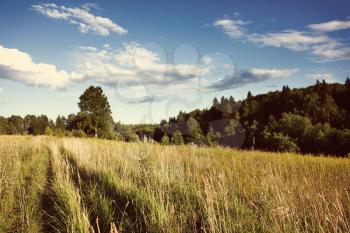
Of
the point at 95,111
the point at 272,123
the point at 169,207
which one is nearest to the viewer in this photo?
the point at 169,207

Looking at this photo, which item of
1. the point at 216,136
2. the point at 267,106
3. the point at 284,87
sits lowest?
the point at 216,136

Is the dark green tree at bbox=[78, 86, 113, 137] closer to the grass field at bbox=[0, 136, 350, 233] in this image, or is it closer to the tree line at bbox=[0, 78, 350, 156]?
the tree line at bbox=[0, 78, 350, 156]

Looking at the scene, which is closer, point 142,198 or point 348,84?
point 142,198

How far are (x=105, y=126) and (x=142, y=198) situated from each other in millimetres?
40705

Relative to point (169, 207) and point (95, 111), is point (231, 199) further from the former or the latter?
point (95, 111)

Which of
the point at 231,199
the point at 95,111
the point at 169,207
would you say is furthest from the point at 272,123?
the point at 169,207

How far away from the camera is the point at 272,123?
4769 cm

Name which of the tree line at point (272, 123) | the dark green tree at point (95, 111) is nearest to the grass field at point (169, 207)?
the tree line at point (272, 123)

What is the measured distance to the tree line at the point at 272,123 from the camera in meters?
40.6

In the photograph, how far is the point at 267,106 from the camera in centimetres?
6200

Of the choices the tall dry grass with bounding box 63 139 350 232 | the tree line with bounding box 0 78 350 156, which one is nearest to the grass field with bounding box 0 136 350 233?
the tall dry grass with bounding box 63 139 350 232

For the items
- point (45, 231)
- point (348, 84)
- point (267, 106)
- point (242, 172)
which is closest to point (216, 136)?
point (267, 106)

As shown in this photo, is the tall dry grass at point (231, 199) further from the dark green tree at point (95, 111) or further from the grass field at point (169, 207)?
the dark green tree at point (95, 111)

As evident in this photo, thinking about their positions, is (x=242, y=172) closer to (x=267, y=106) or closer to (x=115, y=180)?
(x=115, y=180)
